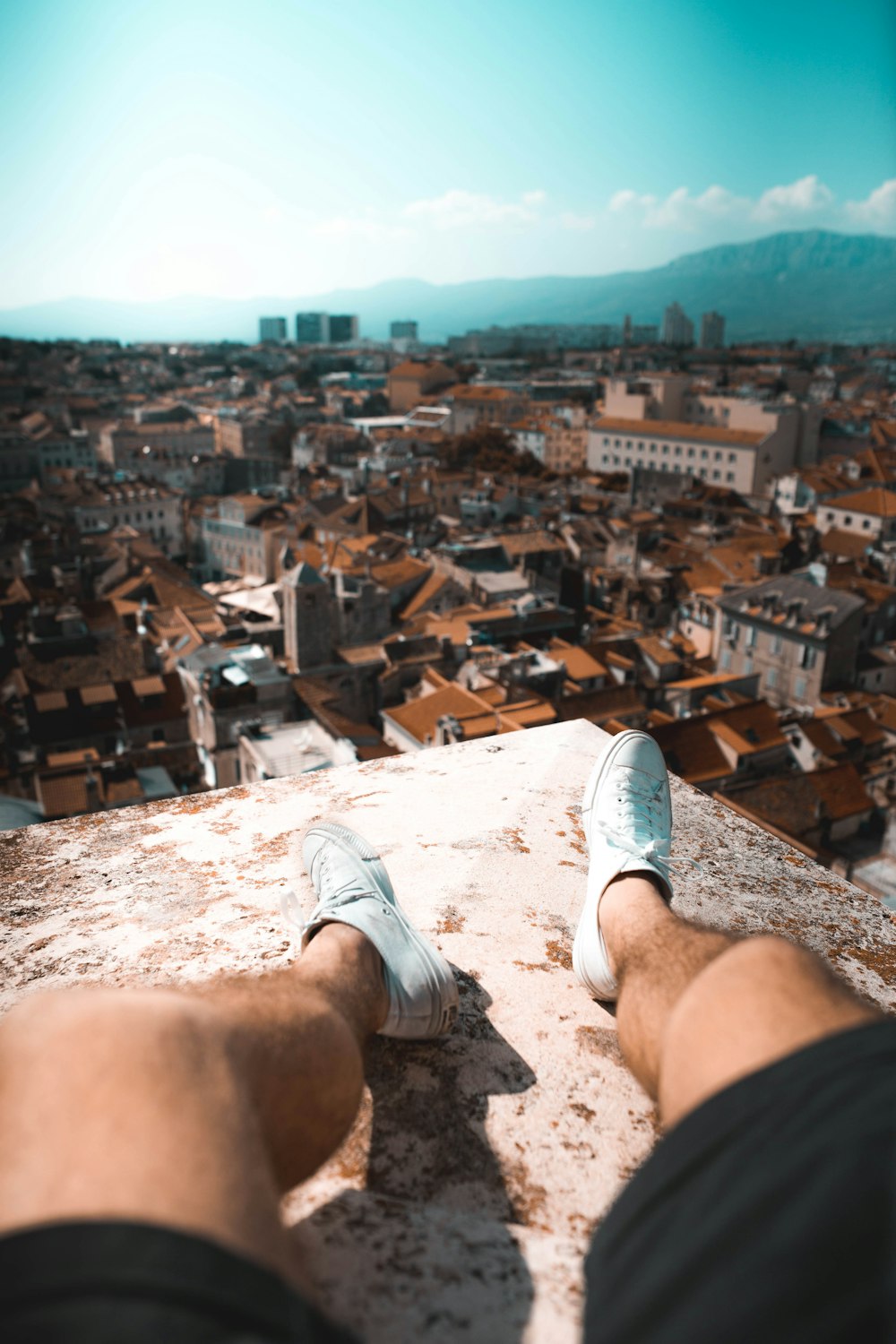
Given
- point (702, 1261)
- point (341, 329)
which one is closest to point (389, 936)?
point (702, 1261)

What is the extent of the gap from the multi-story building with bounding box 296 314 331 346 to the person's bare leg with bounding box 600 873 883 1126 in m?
123

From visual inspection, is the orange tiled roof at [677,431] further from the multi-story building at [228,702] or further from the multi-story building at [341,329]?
the multi-story building at [341,329]

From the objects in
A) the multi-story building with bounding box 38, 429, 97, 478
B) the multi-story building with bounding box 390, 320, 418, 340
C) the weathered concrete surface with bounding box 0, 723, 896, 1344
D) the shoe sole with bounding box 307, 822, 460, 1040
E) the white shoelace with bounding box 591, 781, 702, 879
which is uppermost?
the multi-story building with bounding box 390, 320, 418, 340

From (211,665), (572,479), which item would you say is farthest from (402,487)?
(211,665)

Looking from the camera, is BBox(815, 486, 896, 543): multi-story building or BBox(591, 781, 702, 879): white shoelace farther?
BBox(815, 486, 896, 543): multi-story building

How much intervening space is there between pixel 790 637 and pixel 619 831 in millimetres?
15912

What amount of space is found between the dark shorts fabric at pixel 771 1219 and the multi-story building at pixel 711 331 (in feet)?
323

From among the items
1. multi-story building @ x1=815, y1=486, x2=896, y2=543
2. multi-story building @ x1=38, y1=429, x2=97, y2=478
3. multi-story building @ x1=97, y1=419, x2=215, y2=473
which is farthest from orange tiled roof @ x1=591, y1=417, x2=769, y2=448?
multi-story building @ x1=38, y1=429, x2=97, y2=478

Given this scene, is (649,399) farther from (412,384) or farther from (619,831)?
(619,831)

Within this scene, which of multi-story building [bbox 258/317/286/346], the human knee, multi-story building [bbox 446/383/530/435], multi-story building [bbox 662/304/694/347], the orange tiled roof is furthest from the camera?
multi-story building [bbox 258/317/286/346]

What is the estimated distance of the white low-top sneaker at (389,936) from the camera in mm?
1565

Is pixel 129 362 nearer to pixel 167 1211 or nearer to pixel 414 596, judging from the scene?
pixel 414 596

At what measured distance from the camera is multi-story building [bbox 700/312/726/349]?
90812 mm

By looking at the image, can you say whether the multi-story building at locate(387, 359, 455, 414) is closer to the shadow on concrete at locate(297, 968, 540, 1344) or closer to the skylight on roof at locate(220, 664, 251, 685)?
the skylight on roof at locate(220, 664, 251, 685)
